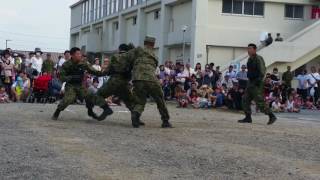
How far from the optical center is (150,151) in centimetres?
956

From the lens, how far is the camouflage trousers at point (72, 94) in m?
13.8

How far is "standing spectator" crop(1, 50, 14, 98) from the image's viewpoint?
72.0ft

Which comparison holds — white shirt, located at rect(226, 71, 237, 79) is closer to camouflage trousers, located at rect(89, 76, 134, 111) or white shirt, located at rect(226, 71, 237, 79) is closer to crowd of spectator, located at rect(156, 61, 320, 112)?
crowd of spectator, located at rect(156, 61, 320, 112)

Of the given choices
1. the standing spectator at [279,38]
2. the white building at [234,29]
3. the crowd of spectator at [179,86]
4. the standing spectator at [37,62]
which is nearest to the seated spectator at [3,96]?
the crowd of spectator at [179,86]

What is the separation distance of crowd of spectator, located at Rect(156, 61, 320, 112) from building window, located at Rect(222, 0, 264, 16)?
1084cm

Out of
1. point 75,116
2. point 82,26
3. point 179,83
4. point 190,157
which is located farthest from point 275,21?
point 82,26

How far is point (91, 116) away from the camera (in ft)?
46.9

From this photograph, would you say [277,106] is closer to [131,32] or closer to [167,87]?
[167,87]

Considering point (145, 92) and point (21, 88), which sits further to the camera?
point (21, 88)

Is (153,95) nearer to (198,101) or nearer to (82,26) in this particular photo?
(198,101)

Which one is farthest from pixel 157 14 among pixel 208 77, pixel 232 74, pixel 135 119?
pixel 135 119

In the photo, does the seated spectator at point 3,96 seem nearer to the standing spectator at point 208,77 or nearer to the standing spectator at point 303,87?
the standing spectator at point 208,77

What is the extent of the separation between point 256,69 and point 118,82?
3.47m

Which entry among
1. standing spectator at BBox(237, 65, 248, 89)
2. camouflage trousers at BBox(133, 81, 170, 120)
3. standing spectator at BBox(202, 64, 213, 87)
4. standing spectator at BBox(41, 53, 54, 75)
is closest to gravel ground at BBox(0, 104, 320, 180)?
camouflage trousers at BBox(133, 81, 170, 120)
